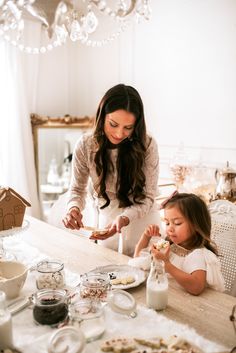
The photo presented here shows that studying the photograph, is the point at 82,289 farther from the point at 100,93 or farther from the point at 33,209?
the point at 100,93

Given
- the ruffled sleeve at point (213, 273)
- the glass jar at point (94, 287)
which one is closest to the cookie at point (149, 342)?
the glass jar at point (94, 287)

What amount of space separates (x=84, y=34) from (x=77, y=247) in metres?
1.04

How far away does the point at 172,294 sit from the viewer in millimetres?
1273

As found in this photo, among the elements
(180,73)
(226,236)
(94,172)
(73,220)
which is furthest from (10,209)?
Result: (180,73)

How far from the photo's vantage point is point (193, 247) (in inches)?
60.2

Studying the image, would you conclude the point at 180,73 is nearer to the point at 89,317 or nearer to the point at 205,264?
the point at 205,264

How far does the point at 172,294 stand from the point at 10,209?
0.81 m

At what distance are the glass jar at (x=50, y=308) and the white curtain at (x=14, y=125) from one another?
8.91 ft

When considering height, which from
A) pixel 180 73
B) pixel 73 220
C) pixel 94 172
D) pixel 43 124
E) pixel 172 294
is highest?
pixel 180 73

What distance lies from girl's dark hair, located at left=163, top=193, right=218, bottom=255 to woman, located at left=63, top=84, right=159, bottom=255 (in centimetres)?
37

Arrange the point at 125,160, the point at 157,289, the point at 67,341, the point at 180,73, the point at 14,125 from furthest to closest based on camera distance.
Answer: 1. the point at 14,125
2. the point at 180,73
3. the point at 125,160
4. the point at 157,289
5. the point at 67,341

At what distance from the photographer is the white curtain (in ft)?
11.6

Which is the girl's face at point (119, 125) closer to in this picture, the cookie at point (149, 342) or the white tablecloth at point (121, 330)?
the white tablecloth at point (121, 330)

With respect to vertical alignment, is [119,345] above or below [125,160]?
below
